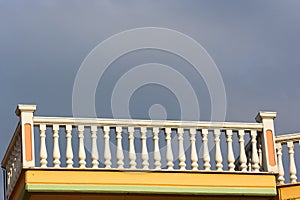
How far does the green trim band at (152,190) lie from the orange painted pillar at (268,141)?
0.52 m

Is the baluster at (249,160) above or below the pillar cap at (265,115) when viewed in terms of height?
below

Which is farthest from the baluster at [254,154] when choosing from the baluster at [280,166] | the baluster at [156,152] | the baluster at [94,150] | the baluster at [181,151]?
the baluster at [94,150]

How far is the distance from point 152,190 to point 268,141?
2.54 meters

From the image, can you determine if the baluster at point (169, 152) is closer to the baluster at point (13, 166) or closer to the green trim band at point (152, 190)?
the green trim band at point (152, 190)

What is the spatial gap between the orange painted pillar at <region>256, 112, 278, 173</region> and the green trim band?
1.70 feet

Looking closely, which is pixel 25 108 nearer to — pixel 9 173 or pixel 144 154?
pixel 9 173

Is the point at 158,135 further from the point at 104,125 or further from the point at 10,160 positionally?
the point at 10,160

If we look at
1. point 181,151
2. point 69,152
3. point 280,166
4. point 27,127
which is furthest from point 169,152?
point 27,127

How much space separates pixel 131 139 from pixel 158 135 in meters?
0.54

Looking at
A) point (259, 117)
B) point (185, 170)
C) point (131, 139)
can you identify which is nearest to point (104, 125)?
point (131, 139)

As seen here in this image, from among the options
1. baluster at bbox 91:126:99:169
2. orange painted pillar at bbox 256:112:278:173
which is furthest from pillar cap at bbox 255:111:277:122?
baluster at bbox 91:126:99:169

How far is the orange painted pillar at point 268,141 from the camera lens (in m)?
19.7

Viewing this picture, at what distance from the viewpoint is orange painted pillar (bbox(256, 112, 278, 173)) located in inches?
775

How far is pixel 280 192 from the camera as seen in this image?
19.6m
